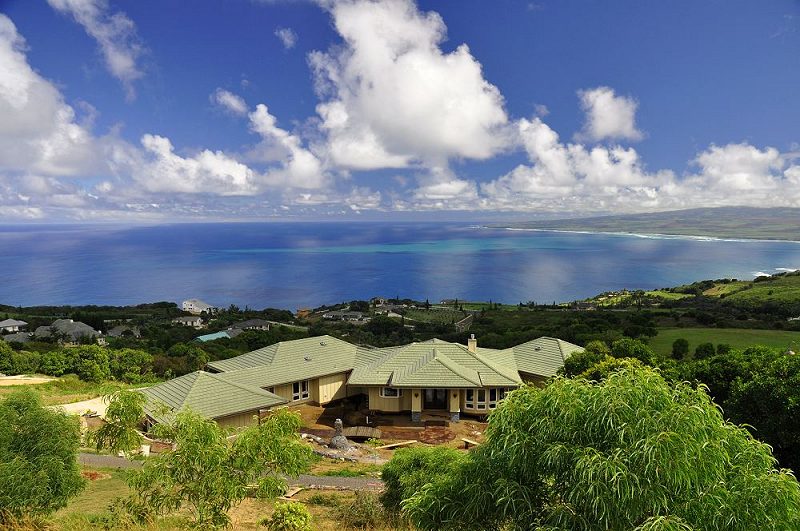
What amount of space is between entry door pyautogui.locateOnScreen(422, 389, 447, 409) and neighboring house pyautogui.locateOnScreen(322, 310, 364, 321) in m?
61.2

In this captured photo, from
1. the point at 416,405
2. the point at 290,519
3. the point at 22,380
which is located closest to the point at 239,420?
the point at 416,405

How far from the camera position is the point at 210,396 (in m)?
17.8

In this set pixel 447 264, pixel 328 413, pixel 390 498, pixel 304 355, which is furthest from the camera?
pixel 447 264

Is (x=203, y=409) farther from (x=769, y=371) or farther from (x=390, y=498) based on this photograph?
(x=769, y=371)

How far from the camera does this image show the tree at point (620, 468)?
173 inches

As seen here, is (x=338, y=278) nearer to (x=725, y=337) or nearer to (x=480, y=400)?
(x=725, y=337)

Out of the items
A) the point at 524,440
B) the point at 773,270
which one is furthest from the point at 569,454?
the point at 773,270

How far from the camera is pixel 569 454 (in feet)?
15.5

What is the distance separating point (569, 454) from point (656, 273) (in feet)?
574

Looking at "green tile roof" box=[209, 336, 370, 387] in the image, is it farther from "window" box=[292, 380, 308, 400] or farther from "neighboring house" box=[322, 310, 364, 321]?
"neighboring house" box=[322, 310, 364, 321]

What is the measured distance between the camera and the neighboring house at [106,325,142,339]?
66.9m

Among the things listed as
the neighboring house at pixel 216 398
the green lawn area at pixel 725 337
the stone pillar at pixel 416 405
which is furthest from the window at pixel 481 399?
the green lawn area at pixel 725 337

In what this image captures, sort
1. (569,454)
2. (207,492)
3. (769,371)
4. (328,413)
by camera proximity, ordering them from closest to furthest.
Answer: (569,454), (207,492), (769,371), (328,413)

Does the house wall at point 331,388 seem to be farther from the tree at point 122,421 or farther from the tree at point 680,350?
the tree at point 680,350
